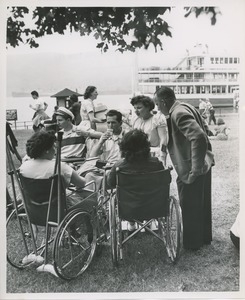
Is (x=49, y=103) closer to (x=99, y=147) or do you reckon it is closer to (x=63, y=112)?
(x=63, y=112)

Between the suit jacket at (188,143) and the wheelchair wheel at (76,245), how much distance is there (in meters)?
0.61

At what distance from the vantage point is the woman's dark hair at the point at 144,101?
83.6 inches

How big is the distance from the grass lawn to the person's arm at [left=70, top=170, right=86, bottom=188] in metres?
0.32

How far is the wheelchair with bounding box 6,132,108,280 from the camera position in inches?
77.1

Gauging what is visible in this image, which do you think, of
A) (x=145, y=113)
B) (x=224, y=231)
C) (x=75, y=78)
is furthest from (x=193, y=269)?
(x=75, y=78)

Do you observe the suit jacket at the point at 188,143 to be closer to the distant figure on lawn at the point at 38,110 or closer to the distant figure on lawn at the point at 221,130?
the distant figure on lawn at the point at 221,130

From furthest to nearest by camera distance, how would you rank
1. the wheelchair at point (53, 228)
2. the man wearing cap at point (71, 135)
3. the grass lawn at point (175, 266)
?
the man wearing cap at point (71, 135), the grass lawn at point (175, 266), the wheelchair at point (53, 228)

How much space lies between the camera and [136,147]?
2.03 m

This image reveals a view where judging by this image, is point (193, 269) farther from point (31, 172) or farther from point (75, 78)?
point (75, 78)

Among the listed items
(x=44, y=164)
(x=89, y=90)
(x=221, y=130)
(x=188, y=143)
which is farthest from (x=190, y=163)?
(x=44, y=164)

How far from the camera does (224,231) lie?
2174mm

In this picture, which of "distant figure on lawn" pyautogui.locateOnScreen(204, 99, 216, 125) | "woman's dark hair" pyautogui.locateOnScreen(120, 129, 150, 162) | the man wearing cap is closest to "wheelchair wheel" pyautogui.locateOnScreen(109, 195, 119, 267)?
"woman's dark hair" pyautogui.locateOnScreen(120, 129, 150, 162)

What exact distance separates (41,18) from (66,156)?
0.81 metres

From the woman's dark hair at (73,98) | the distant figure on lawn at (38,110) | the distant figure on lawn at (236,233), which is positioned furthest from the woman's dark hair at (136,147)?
the distant figure on lawn at (236,233)
